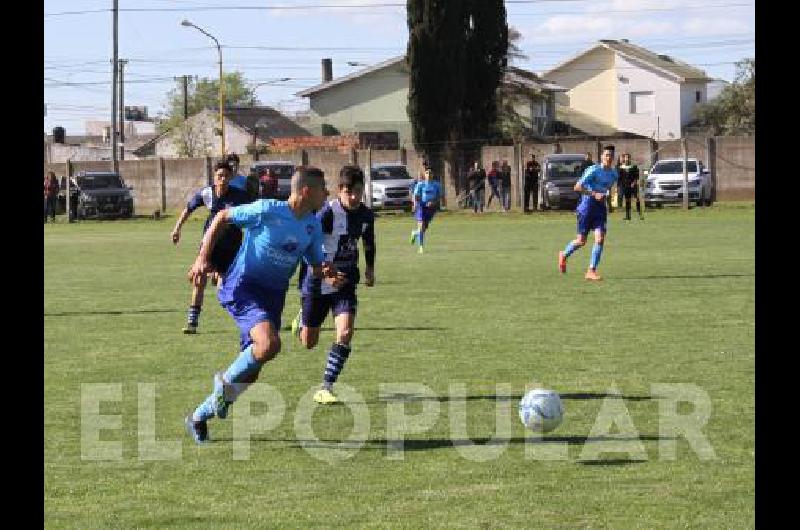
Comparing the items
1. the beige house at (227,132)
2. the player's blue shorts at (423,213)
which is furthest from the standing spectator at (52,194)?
the beige house at (227,132)

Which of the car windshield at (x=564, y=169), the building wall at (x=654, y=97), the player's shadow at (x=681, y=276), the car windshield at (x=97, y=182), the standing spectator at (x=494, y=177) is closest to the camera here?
the player's shadow at (x=681, y=276)

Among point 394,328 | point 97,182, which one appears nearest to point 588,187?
point 394,328

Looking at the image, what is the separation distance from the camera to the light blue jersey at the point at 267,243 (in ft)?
34.2

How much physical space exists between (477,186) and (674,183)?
724 centimetres

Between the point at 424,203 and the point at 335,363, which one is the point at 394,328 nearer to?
the point at 335,363

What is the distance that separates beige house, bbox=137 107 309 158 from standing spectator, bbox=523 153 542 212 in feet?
150

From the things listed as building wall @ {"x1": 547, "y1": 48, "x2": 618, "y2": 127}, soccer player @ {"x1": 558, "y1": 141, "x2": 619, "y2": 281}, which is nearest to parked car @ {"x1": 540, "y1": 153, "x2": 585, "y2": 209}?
soccer player @ {"x1": 558, "y1": 141, "x2": 619, "y2": 281}

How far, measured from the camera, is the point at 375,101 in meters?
96.1

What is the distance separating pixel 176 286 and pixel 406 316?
7242 millimetres

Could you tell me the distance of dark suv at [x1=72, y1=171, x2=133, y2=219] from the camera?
57.5 m

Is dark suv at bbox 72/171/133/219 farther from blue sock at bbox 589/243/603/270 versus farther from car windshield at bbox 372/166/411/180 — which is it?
blue sock at bbox 589/243/603/270

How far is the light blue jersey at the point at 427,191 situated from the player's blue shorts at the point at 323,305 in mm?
21566

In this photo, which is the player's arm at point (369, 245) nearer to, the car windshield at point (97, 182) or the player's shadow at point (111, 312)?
the player's shadow at point (111, 312)
